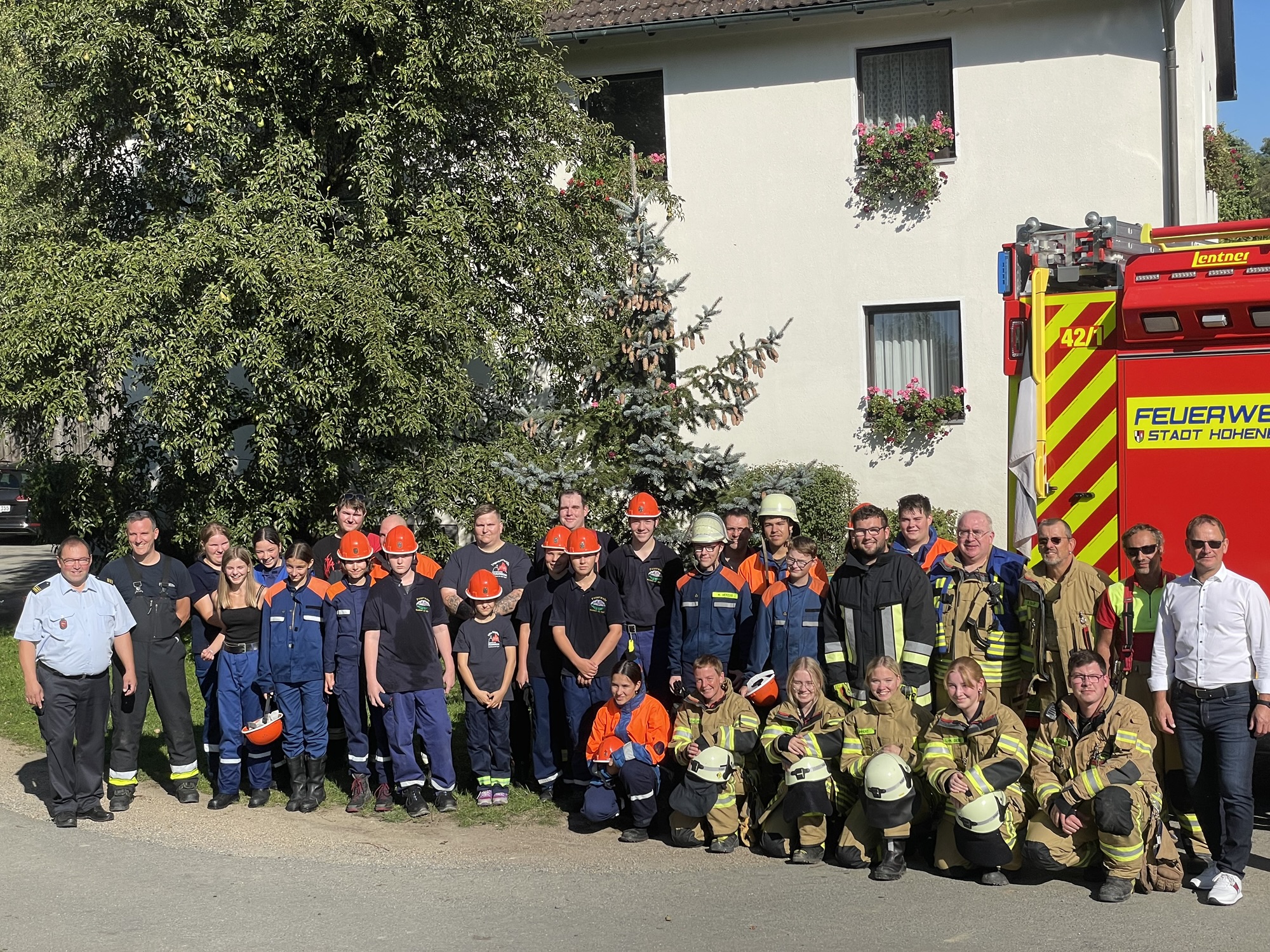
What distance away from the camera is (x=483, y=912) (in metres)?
6.32

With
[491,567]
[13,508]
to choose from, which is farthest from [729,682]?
[13,508]

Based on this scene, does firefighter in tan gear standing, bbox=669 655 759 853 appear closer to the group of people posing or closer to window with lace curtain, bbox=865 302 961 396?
the group of people posing

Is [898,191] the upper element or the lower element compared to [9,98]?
lower

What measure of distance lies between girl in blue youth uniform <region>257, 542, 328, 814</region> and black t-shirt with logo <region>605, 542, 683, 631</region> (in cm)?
198

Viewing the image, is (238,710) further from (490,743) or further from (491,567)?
(491,567)

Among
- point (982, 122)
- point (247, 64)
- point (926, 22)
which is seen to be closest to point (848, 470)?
point (982, 122)

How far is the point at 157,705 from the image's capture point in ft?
27.9

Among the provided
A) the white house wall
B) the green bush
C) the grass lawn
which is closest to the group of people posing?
the grass lawn

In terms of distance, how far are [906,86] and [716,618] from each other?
1030 cm

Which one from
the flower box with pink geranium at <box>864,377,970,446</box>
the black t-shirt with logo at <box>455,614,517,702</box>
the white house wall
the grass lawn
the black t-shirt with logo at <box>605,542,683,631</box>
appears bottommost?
the grass lawn

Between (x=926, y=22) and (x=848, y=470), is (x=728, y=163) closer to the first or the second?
(x=926, y=22)

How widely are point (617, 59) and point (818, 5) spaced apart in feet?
9.34

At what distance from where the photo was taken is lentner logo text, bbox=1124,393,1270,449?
7.11m

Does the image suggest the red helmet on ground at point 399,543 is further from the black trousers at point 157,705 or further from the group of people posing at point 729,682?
the black trousers at point 157,705
